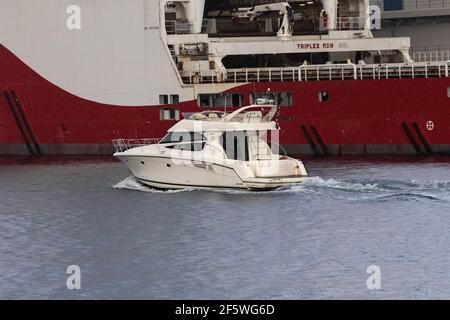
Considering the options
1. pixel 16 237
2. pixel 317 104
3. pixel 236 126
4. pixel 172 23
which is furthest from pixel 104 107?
pixel 16 237

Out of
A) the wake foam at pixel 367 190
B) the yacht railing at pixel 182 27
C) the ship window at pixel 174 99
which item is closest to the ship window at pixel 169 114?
the ship window at pixel 174 99

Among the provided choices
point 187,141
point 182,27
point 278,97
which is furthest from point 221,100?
point 187,141

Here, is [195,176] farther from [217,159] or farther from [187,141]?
[187,141]

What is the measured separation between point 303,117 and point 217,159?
13.8m

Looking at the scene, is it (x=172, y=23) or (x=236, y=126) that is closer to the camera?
(x=236, y=126)

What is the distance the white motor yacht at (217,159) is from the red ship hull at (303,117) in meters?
11.3

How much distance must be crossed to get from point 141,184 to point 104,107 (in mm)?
14342

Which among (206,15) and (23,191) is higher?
(206,15)

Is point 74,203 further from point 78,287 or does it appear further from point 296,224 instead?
point 78,287

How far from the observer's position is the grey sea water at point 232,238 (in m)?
39.2

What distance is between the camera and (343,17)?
70188 millimetres

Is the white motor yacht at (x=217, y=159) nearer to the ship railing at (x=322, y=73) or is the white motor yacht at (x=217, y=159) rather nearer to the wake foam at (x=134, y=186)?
the wake foam at (x=134, y=186)

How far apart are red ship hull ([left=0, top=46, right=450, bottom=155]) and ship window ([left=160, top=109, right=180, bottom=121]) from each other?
230 millimetres

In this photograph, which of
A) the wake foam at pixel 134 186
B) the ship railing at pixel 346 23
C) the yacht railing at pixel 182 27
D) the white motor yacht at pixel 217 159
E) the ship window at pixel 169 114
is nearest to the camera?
the white motor yacht at pixel 217 159
